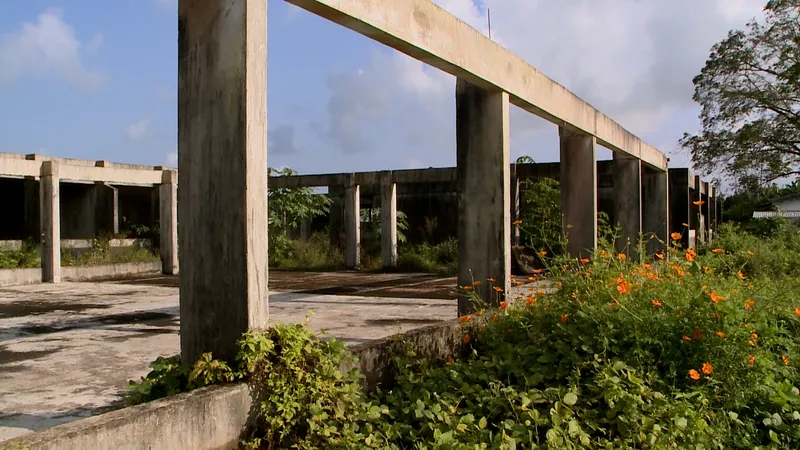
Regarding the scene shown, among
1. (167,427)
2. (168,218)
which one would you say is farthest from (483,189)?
(168,218)

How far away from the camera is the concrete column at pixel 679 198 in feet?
49.9

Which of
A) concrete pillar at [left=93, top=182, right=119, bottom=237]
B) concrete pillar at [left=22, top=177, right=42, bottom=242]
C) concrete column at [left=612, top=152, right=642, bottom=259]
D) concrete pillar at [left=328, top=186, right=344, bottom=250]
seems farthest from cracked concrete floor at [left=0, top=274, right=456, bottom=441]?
concrete pillar at [left=93, top=182, right=119, bottom=237]

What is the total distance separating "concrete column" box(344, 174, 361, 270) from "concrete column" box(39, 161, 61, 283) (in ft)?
21.1

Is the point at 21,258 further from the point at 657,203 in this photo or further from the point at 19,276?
the point at 657,203

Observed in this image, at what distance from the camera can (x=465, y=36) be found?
17.6 feet

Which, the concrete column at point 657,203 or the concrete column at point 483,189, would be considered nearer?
the concrete column at point 483,189

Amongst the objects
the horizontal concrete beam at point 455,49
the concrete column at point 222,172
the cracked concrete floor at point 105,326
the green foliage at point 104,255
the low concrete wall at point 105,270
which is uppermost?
the horizontal concrete beam at point 455,49

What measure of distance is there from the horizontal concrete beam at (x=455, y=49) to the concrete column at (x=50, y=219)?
1081cm

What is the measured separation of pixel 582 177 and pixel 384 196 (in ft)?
29.7

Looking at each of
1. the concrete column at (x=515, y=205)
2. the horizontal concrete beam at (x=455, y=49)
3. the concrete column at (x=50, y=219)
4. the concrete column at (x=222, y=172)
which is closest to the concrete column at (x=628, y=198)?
the horizontal concrete beam at (x=455, y=49)

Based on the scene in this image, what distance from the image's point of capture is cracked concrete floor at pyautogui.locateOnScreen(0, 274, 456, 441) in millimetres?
4379

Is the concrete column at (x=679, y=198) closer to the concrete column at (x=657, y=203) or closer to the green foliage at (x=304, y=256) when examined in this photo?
the concrete column at (x=657, y=203)

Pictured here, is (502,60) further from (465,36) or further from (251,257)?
(251,257)

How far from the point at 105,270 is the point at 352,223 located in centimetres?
576
